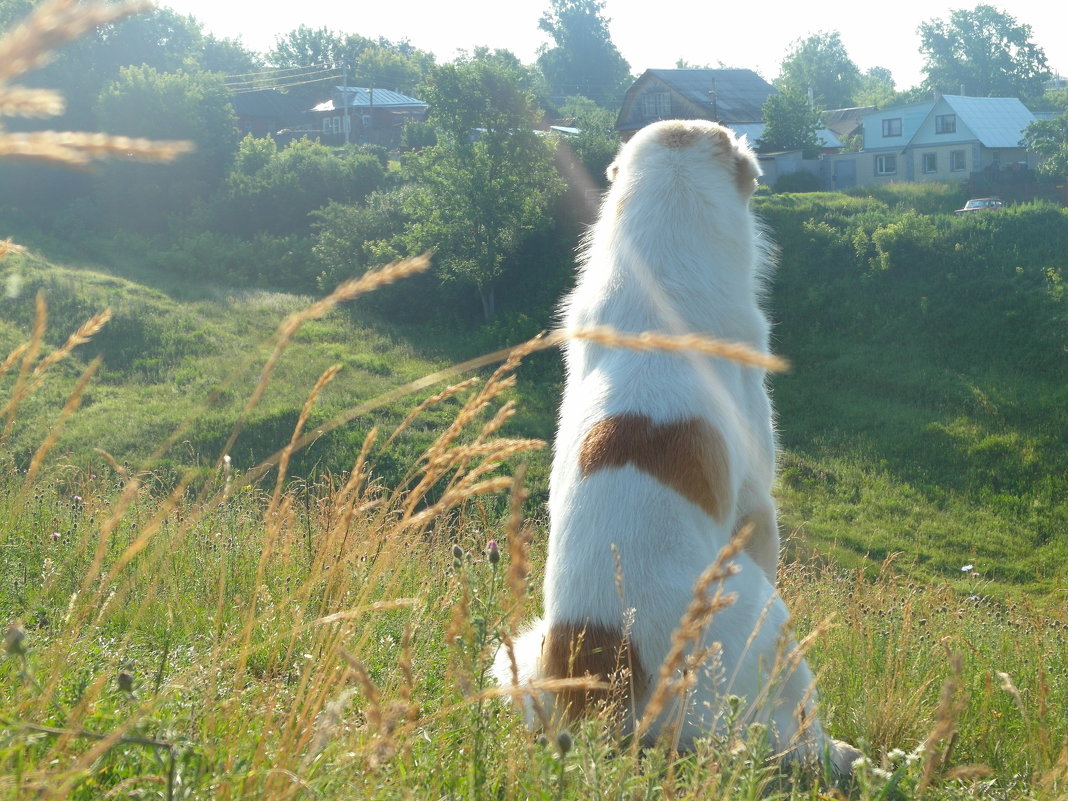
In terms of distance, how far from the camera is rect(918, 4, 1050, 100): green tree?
8994cm

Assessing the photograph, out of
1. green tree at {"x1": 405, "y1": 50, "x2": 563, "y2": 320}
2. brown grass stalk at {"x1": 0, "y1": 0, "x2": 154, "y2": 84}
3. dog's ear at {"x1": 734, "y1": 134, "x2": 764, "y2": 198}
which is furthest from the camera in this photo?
green tree at {"x1": 405, "y1": 50, "x2": 563, "y2": 320}

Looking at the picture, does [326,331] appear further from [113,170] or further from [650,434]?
[650,434]

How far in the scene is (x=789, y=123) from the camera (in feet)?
154

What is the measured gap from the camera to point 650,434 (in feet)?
10.2

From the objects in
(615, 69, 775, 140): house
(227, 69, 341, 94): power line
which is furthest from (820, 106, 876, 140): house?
(227, 69, 341, 94): power line

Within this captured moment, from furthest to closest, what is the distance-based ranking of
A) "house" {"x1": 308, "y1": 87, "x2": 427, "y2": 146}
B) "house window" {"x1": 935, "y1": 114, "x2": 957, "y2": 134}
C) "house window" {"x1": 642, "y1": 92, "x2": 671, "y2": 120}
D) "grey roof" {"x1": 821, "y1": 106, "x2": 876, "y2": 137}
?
"grey roof" {"x1": 821, "y1": 106, "x2": 876, "y2": 137}
"house" {"x1": 308, "y1": 87, "x2": 427, "y2": 146}
"house window" {"x1": 642, "y1": 92, "x2": 671, "y2": 120}
"house window" {"x1": 935, "y1": 114, "x2": 957, "y2": 134}

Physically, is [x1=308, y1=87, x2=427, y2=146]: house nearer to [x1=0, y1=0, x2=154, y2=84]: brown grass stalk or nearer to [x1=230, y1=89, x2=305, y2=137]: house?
[x1=230, y1=89, x2=305, y2=137]: house

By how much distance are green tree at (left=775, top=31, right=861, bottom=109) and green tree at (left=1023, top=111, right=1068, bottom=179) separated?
52650mm

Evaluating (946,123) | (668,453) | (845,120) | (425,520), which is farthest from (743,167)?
(845,120)

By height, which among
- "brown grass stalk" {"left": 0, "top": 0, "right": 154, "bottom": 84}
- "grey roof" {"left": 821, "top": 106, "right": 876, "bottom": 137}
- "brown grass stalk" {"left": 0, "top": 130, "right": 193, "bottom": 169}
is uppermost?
"grey roof" {"left": 821, "top": 106, "right": 876, "bottom": 137}

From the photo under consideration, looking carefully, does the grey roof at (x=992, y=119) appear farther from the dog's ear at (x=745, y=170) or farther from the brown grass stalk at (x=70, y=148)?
the brown grass stalk at (x=70, y=148)

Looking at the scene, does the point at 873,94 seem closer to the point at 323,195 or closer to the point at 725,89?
the point at 725,89

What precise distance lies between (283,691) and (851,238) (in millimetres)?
29684

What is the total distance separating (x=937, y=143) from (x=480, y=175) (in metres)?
37.3
